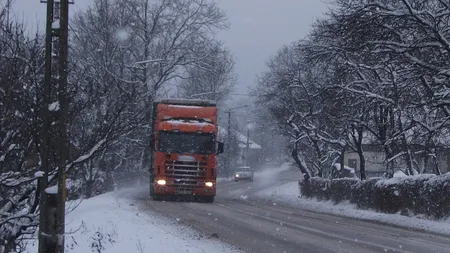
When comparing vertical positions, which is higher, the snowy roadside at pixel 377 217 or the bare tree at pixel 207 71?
the bare tree at pixel 207 71

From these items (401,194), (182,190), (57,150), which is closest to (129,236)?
(57,150)

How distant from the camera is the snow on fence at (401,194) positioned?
23047 mm

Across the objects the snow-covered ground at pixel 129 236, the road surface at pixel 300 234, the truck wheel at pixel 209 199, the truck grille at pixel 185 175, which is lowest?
the road surface at pixel 300 234

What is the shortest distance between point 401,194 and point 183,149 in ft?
30.2

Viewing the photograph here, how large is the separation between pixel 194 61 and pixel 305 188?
10972 mm

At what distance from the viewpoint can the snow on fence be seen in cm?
2305

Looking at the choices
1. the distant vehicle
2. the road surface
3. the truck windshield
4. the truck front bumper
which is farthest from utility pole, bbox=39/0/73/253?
the distant vehicle

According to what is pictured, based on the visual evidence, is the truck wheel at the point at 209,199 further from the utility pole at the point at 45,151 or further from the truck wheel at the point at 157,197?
the utility pole at the point at 45,151

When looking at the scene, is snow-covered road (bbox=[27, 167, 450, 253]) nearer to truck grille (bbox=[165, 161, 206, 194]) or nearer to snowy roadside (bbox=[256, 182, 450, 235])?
snowy roadside (bbox=[256, 182, 450, 235])

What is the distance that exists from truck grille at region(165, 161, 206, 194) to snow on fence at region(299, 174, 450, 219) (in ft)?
22.7

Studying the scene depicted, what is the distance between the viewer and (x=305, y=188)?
41031mm

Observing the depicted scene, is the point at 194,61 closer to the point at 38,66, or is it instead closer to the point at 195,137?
the point at 195,137

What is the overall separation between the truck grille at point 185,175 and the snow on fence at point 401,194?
272 inches

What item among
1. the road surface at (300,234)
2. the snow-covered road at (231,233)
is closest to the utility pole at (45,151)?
the snow-covered road at (231,233)
